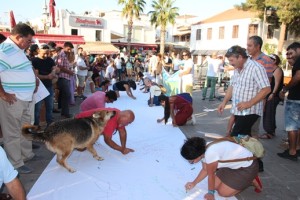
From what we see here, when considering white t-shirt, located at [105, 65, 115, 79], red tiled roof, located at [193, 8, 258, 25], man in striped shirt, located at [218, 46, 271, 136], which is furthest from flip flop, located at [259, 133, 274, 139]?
red tiled roof, located at [193, 8, 258, 25]

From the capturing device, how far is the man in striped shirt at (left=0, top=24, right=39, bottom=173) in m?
3.54

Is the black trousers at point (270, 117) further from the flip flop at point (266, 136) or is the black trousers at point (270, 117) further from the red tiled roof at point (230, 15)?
the red tiled roof at point (230, 15)

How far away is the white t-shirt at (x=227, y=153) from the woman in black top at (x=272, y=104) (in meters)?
2.84

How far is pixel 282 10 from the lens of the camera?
23.5 metres

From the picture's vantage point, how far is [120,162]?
434cm

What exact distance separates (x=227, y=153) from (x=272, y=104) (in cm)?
349

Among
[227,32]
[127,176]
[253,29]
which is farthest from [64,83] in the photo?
[227,32]

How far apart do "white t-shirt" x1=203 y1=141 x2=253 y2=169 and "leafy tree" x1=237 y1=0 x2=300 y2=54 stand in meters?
20.5

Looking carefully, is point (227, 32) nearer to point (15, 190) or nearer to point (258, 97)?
point (258, 97)

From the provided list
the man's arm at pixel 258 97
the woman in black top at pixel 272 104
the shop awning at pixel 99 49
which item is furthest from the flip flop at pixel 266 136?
the shop awning at pixel 99 49

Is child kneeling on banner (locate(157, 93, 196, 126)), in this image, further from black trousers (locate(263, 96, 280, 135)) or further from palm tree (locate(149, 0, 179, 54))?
palm tree (locate(149, 0, 179, 54))

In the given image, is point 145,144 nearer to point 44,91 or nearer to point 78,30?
point 44,91

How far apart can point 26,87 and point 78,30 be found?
3340 centimetres

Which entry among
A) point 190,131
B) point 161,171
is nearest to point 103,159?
point 161,171
